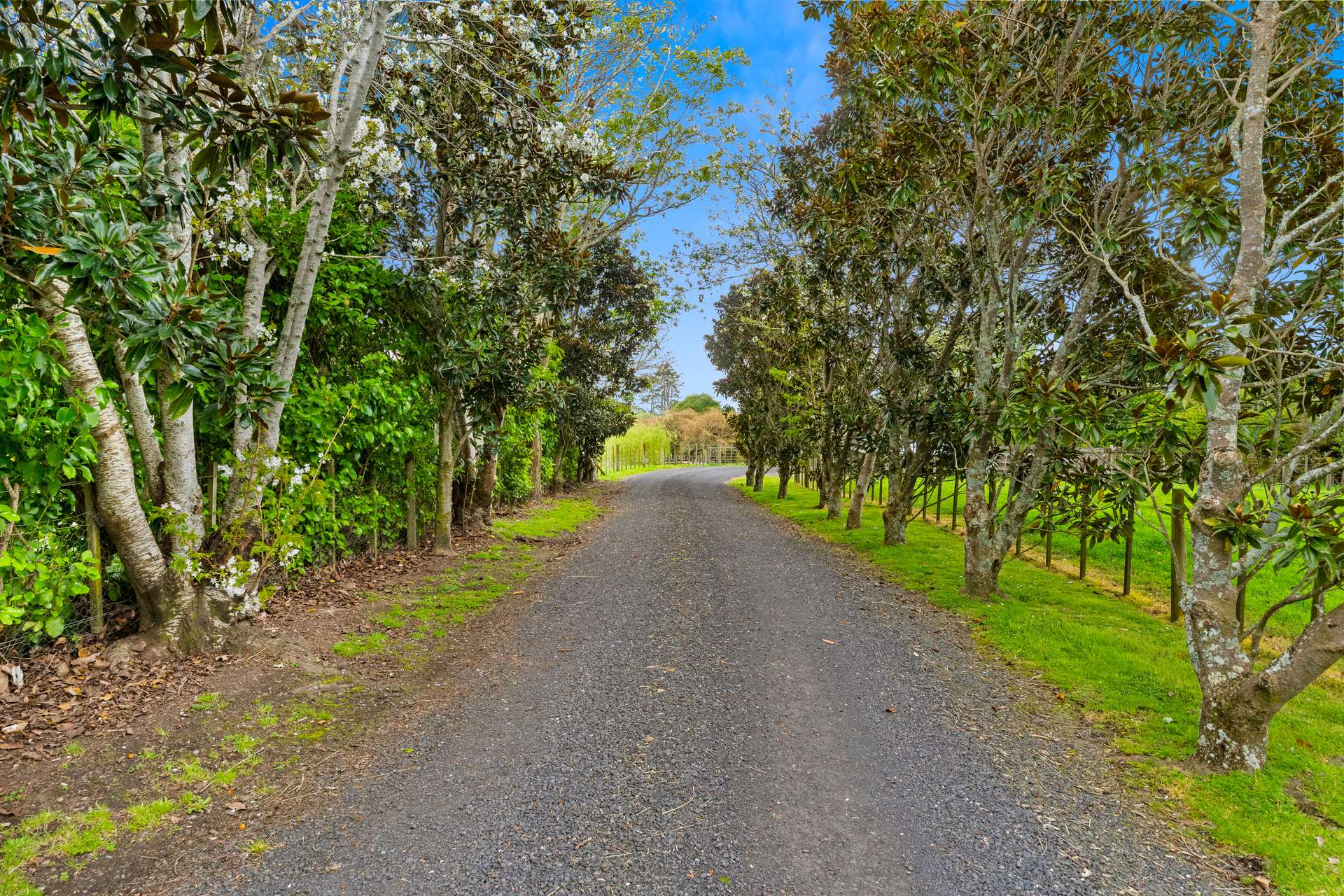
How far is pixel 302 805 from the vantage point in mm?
3336

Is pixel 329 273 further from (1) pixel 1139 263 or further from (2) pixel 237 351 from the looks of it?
(1) pixel 1139 263

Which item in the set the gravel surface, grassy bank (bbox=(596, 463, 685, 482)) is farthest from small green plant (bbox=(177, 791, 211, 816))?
grassy bank (bbox=(596, 463, 685, 482))

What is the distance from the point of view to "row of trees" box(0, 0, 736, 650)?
2744 millimetres

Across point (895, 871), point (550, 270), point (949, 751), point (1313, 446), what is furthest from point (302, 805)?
point (550, 270)

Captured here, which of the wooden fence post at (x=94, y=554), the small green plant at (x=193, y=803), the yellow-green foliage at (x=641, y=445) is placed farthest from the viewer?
the yellow-green foliage at (x=641, y=445)

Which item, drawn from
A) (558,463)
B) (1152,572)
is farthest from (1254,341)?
(558,463)

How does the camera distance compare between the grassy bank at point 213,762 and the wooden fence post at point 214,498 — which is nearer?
the grassy bank at point 213,762

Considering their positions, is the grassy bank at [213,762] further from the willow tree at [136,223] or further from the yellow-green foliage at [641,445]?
the yellow-green foliage at [641,445]

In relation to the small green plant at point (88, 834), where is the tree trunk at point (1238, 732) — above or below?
Answer: above

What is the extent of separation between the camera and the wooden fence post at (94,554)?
4312 millimetres

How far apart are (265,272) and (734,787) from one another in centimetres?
580

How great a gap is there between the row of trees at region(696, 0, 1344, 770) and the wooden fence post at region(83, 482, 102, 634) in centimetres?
746

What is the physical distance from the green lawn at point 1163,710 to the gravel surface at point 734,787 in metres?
0.39

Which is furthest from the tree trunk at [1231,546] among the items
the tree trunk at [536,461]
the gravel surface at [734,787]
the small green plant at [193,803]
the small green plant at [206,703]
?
the tree trunk at [536,461]
